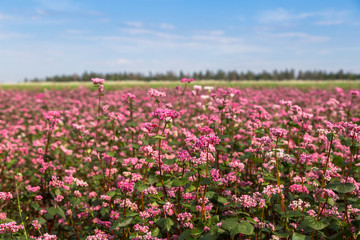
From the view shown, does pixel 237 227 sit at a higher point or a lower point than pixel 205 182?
lower

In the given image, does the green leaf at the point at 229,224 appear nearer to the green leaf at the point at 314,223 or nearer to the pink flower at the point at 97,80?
the green leaf at the point at 314,223

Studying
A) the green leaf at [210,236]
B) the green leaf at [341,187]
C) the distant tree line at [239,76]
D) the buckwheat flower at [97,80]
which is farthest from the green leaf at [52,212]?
the distant tree line at [239,76]

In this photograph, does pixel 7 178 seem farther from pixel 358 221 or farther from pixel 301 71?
pixel 301 71

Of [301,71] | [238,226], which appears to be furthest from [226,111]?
[301,71]

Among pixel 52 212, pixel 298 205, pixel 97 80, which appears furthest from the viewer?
pixel 97 80

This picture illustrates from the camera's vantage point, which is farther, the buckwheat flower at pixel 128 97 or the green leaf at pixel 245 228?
the buckwheat flower at pixel 128 97

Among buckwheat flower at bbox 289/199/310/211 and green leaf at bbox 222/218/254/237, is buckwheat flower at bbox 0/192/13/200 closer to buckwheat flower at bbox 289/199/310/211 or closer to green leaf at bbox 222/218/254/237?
green leaf at bbox 222/218/254/237

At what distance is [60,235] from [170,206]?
309cm

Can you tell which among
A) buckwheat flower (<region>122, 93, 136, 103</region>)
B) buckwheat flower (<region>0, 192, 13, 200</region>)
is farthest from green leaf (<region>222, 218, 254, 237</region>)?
buckwheat flower (<region>122, 93, 136, 103</region>)

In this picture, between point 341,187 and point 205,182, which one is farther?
point 205,182

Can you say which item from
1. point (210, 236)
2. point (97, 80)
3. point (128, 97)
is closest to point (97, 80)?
point (97, 80)

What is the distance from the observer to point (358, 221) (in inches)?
132

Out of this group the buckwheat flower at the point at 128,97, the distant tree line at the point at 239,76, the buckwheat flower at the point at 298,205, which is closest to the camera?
the buckwheat flower at the point at 298,205

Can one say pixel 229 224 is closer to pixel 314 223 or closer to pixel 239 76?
pixel 314 223
